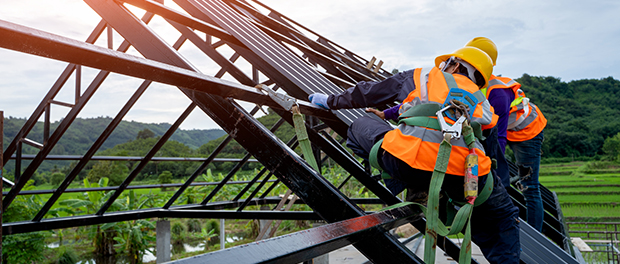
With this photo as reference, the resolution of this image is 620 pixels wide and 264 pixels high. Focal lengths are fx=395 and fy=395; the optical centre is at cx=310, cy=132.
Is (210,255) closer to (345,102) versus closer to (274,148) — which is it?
(274,148)

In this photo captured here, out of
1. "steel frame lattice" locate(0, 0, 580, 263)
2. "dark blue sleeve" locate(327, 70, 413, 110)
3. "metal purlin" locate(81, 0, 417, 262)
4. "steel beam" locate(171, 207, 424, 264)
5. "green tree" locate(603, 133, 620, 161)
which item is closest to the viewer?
"steel beam" locate(171, 207, 424, 264)

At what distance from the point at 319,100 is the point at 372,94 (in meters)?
0.29

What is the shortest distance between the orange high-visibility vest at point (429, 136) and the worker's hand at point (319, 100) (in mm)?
464

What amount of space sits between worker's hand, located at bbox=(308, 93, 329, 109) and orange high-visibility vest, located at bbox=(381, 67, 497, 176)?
46 cm

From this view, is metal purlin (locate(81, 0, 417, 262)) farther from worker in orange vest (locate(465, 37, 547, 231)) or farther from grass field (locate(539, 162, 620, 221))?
grass field (locate(539, 162, 620, 221))

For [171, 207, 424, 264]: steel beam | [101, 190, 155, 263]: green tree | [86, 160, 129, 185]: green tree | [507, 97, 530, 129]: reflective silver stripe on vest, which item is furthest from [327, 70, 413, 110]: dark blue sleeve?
[86, 160, 129, 185]: green tree

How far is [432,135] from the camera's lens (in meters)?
1.64

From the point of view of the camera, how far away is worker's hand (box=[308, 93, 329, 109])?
85.0 inches

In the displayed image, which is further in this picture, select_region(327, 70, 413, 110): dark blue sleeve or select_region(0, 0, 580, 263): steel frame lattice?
select_region(327, 70, 413, 110): dark blue sleeve

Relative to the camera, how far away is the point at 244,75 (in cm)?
221

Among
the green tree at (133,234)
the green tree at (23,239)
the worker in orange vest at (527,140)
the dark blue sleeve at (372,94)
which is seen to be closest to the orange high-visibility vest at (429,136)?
the dark blue sleeve at (372,94)

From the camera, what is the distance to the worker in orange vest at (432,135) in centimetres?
166

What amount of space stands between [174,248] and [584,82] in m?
77.1

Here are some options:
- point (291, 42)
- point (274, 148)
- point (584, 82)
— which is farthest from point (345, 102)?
point (584, 82)
